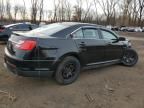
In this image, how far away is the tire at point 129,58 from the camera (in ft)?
22.1

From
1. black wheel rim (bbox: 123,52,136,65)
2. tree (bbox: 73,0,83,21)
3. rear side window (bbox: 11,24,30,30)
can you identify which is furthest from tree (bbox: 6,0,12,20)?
black wheel rim (bbox: 123,52,136,65)

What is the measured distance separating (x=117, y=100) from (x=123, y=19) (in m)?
62.7

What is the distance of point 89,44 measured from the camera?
16.7 feet

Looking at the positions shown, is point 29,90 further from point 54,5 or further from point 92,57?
point 54,5

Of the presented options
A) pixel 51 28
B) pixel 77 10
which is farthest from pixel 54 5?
pixel 51 28

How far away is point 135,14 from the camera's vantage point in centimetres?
5775

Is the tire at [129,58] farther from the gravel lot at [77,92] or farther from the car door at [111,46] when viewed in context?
the gravel lot at [77,92]

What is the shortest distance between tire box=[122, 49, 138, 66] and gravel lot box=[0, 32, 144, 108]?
111 centimetres

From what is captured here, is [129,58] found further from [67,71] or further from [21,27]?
[21,27]

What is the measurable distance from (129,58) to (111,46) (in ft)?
4.44

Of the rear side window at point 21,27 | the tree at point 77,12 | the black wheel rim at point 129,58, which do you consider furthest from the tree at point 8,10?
the black wheel rim at point 129,58

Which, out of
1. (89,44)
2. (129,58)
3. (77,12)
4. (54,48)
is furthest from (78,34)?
(77,12)

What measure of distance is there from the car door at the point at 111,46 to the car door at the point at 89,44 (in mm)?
246

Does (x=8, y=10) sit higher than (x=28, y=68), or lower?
higher
